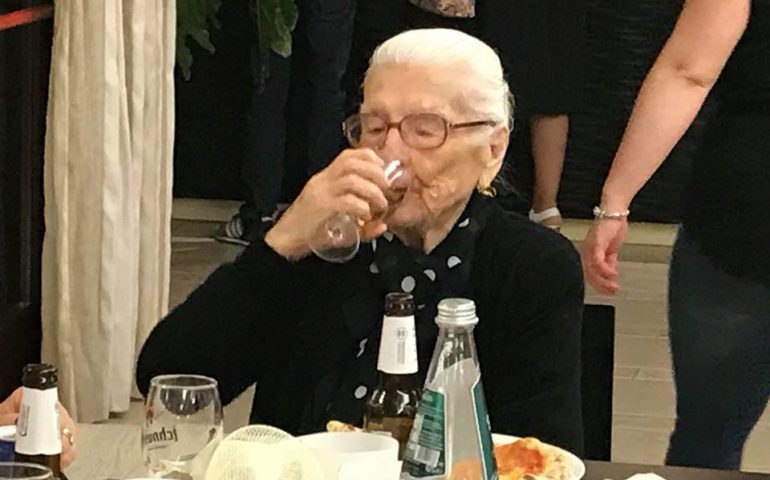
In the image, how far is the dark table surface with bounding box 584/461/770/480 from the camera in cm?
158

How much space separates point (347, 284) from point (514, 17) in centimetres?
344

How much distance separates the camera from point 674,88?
219 centimetres

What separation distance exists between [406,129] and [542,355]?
342mm

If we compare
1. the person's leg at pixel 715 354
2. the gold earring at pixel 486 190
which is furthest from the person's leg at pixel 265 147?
the gold earring at pixel 486 190

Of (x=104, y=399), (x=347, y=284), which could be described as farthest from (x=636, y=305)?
(x=347, y=284)

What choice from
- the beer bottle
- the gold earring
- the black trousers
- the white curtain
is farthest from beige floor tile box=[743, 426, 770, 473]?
the beer bottle

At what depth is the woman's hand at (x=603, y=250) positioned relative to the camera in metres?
2.21

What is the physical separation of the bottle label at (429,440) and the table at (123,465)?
0.27 meters

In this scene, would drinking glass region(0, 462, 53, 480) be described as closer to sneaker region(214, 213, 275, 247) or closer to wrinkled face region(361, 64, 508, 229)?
wrinkled face region(361, 64, 508, 229)

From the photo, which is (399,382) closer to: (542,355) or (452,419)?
(452,419)

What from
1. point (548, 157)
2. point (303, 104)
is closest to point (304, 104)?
point (303, 104)

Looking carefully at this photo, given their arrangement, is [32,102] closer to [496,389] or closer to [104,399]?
[104,399]

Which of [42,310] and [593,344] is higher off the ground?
[593,344]

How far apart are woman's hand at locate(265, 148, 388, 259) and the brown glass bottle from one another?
0.26m
